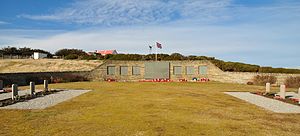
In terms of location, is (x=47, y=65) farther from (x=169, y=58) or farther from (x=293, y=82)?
(x=293, y=82)

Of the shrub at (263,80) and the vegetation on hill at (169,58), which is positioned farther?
the vegetation on hill at (169,58)

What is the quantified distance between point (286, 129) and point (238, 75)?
90.4 feet

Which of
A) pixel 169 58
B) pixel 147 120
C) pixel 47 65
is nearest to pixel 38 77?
pixel 47 65

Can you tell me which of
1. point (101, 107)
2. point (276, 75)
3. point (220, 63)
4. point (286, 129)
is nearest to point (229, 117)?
point (286, 129)

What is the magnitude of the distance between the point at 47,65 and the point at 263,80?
105 feet

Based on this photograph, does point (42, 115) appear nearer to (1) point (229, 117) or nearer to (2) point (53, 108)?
(2) point (53, 108)

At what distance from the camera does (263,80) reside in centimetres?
3541

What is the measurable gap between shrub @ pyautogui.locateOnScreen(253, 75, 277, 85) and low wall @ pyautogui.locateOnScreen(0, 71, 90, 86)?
21.0m

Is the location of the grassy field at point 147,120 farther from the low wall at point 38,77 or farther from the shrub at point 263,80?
the shrub at point 263,80

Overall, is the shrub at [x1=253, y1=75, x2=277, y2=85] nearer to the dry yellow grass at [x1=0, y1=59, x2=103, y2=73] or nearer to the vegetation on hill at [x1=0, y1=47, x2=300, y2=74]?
the vegetation on hill at [x1=0, y1=47, x2=300, y2=74]

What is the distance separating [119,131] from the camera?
412 inches

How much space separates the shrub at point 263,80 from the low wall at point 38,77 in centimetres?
2102

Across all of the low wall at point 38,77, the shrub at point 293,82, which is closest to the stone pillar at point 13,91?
the low wall at point 38,77

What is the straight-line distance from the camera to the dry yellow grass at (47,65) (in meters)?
46.8
